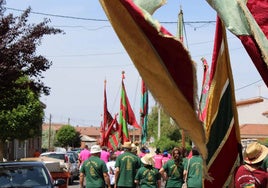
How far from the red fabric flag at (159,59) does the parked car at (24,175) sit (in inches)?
296

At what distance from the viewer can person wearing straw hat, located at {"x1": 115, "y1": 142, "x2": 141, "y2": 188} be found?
12461mm

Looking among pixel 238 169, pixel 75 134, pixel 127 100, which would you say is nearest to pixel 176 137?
pixel 75 134

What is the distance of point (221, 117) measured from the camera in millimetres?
5395

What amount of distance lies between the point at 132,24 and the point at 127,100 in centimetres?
2395

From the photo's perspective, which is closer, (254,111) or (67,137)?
(254,111)

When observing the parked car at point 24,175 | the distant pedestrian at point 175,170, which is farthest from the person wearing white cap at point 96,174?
the distant pedestrian at point 175,170

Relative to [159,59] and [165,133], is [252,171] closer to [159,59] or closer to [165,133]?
[159,59]

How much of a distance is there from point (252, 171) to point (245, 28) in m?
3.11

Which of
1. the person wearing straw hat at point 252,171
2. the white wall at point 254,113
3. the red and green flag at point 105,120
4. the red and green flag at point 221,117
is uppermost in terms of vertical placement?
the white wall at point 254,113

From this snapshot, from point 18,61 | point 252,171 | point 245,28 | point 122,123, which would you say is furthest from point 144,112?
point 245,28

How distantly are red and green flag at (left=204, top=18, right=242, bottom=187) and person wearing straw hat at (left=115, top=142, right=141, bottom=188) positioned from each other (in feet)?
23.2

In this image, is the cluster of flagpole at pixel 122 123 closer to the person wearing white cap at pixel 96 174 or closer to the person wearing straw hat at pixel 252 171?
the person wearing white cap at pixel 96 174

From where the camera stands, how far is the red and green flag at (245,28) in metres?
3.68

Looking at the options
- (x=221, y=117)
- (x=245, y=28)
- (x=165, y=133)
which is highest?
(x=165, y=133)
